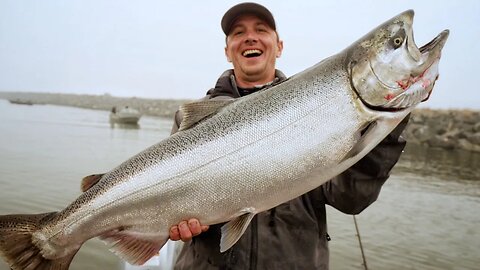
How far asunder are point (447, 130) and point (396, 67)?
32.4 metres

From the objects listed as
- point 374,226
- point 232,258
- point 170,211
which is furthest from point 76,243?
point 374,226

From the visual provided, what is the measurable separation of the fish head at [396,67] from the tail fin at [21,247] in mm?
2224

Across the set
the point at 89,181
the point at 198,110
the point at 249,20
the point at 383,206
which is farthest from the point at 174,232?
the point at 383,206

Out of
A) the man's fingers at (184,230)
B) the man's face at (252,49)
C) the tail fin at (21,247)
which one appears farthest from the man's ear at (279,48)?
the tail fin at (21,247)

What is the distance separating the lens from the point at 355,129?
7.72 ft

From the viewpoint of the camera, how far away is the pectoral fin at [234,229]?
101 inches

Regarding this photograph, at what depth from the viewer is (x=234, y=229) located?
2.59 m

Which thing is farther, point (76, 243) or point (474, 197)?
point (474, 197)

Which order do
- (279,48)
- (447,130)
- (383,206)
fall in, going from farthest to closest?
(447,130), (383,206), (279,48)

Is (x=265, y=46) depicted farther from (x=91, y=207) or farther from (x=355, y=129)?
(x=91, y=207)

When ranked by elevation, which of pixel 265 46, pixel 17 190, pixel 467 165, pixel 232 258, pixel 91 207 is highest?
pixel 467 165

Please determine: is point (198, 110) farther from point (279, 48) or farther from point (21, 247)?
point (279, 48)

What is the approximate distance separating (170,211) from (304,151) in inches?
37.8

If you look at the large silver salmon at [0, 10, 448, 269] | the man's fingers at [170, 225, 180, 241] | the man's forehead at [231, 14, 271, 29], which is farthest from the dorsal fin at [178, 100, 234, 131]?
the man's forehead at [231, 14, 271, 29]
